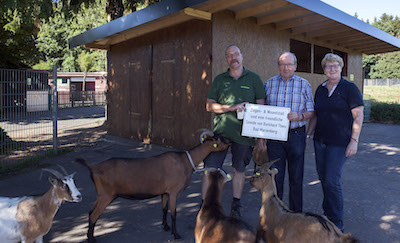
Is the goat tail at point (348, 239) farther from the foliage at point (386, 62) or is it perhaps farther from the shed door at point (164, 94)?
the foliage at point (386, 62)

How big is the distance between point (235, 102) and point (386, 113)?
55.0 feet

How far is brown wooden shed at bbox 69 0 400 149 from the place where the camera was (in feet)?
24.5

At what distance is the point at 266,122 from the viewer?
3.65m

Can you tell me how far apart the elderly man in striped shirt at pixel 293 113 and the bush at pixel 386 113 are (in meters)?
16.3

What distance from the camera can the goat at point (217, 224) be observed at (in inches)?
92.6

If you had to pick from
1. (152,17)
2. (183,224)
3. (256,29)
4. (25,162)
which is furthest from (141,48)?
(183,224)

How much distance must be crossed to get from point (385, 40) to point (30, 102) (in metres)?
12.0

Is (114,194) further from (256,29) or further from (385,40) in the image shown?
(385,40)

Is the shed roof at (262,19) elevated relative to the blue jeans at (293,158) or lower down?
elevated

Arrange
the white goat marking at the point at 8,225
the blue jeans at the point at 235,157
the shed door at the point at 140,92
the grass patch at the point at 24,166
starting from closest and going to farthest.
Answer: the white goat marking at the point at 8,225 < the blue jeans at the point at 235,157 < the grass patch at the point at 24,166 < the shed door at the point at 140,92

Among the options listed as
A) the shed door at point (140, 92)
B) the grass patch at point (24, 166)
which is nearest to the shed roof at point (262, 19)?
the shed door at point (140, 92)

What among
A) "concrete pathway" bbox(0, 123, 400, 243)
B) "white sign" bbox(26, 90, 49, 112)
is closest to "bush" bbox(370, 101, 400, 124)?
"concrete pathway" bbox(0, 123, 400, 243)

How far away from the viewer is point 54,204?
3.12 m

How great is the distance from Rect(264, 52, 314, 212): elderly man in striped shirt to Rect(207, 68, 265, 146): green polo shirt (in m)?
0.24
